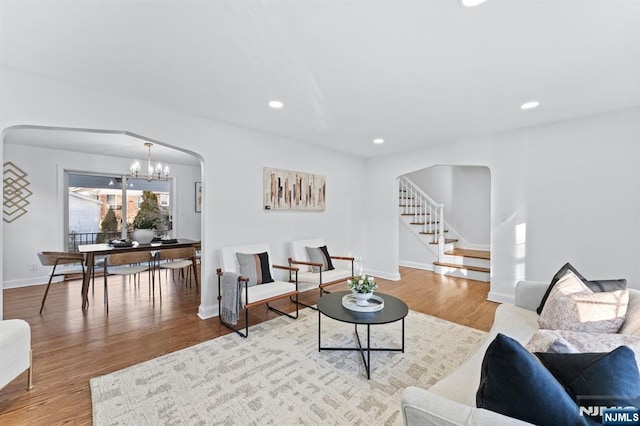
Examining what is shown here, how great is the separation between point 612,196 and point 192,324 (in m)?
5.23

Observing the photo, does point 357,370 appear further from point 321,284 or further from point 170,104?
point 170,104

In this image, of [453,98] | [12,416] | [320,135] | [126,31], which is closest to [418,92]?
[453,98]

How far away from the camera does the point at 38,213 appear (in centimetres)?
494

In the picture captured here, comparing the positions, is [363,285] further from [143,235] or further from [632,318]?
[143,235]

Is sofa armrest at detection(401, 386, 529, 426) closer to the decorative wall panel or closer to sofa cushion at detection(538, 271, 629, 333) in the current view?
sofa cushion at detection(538, 271, 629, 333)

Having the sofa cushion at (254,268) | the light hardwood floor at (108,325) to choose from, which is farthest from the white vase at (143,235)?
the sofa cushion at (254,268)

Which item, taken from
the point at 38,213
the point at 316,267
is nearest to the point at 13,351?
the point at 316,267

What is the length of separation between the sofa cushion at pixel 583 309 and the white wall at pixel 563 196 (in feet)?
6.68

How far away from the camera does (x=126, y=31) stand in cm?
179

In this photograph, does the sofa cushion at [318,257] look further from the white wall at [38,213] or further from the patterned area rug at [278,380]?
the white wall at [38,213]

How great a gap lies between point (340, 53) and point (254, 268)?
8.32ft

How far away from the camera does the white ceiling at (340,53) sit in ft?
5.32

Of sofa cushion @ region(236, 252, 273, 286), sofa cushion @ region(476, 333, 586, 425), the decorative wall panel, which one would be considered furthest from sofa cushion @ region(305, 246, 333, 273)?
the decorative wall panel

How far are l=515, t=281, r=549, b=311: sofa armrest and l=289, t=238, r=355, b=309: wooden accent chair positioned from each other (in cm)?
196
